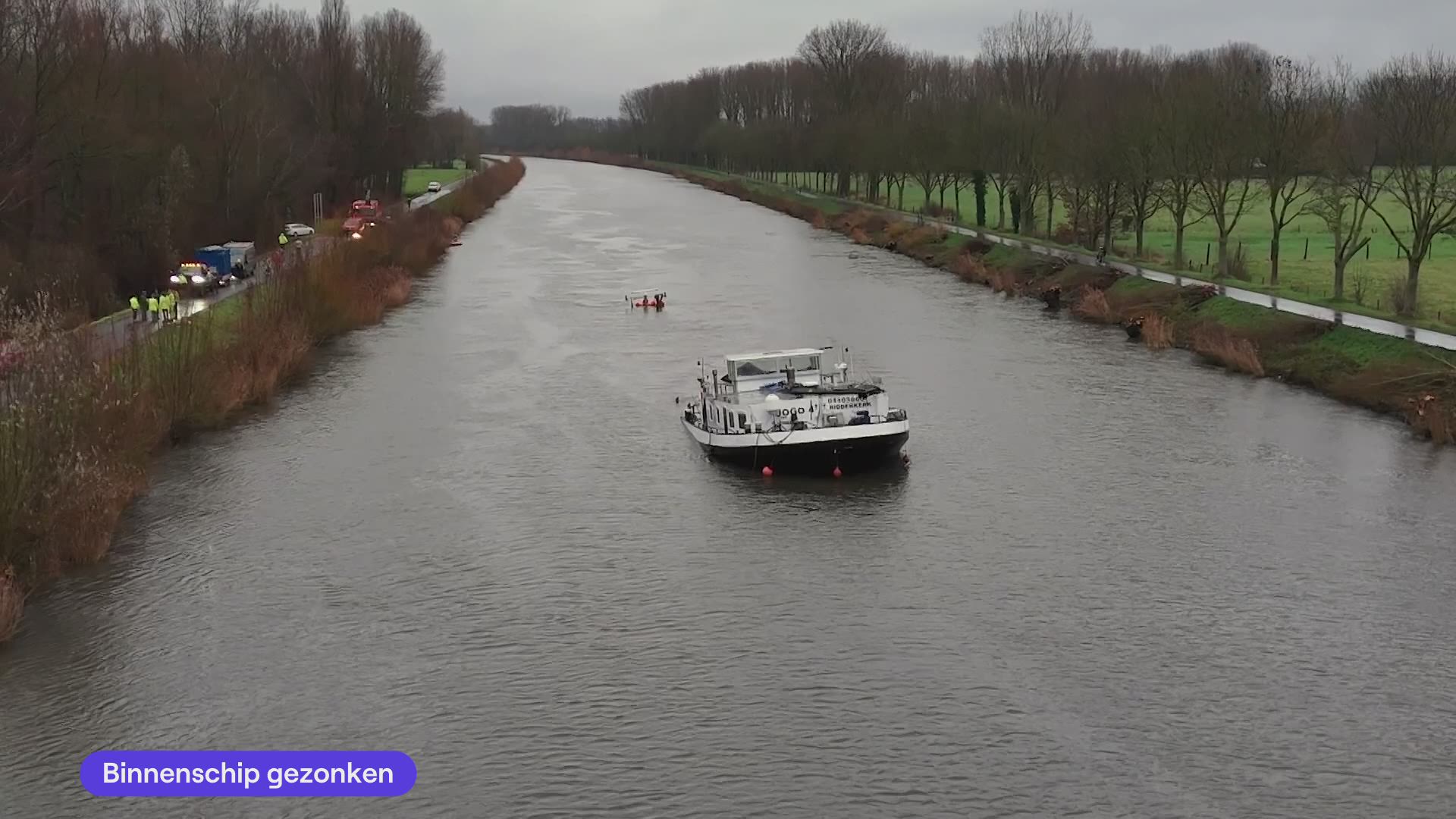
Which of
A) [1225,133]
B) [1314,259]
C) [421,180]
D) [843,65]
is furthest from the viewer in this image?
[421,180]

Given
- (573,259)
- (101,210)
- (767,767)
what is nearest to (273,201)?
(573,259)

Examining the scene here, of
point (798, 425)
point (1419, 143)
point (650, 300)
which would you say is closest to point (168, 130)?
point (650, 300)

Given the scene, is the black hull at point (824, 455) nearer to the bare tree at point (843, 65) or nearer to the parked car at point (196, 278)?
the parked car at point (196, 278)

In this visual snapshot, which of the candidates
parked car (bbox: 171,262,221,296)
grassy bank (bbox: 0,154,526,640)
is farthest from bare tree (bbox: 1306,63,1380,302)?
parked car (bbox: 171,262,221,296)

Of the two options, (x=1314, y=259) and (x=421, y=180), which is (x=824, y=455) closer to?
(x=1314, y=259)

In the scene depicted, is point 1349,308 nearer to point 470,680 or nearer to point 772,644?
point 772,644

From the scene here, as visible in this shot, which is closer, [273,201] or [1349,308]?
[1349,308]
